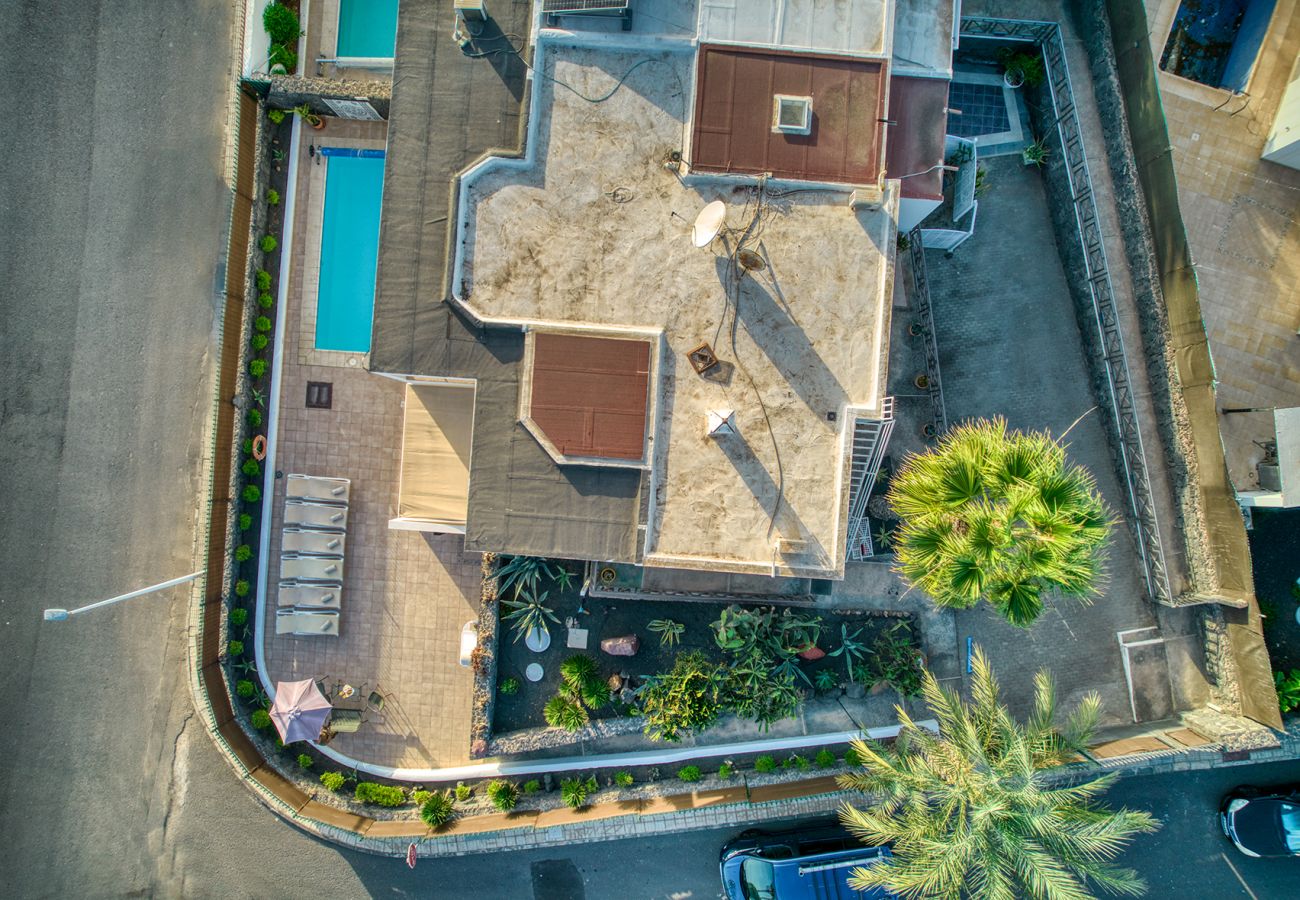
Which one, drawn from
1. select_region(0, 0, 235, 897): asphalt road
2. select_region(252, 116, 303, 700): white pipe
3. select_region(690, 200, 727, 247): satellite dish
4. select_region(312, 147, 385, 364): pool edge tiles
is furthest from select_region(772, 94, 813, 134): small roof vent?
select_region(0, 0, 235, 897): asphalt road

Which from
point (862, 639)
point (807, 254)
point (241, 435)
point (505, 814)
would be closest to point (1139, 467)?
point (862, 639)

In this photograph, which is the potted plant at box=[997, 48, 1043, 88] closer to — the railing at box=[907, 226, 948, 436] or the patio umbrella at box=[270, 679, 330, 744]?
the railing at box=[907, 226, 948, 436]

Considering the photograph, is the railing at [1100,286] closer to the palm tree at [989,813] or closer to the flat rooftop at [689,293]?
the palm tree at [989,813]

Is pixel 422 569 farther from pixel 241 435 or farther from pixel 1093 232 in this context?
pixel 1093 232

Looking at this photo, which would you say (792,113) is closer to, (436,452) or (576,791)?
(436,452)

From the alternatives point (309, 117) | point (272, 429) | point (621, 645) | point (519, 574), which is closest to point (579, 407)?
point (519, 574)

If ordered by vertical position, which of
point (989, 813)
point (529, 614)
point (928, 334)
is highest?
point (928, 334)

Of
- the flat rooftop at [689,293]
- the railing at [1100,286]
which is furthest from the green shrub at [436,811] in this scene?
the railing at [1100,286]
